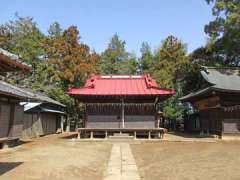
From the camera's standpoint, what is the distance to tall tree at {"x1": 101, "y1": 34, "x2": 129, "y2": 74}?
173ft

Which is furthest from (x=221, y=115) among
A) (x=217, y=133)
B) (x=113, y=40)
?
(x=113, y=40)

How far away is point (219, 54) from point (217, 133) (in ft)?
51.9

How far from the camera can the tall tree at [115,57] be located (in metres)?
52.6

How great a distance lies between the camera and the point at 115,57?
57.1 meters

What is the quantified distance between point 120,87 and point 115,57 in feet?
113

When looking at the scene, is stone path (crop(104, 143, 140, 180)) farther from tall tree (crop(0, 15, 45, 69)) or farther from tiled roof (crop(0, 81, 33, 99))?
tall tree (crop(0, 15, 45, 69))

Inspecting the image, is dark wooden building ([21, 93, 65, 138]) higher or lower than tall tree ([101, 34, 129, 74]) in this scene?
lower

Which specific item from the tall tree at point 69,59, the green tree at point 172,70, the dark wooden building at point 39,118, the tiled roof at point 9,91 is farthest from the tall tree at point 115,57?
the tiled roof at point 9,91

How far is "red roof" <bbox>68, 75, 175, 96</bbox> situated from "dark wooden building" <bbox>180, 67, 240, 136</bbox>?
4.54m

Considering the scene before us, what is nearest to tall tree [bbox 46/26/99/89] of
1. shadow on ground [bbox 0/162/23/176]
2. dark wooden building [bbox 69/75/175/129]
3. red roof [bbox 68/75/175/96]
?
red roof [bbox 68/75/175/96]

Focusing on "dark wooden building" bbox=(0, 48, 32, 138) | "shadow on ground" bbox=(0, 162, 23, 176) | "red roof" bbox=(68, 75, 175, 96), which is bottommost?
"shadow on ground" bbox=(0, 162, 23, 176)

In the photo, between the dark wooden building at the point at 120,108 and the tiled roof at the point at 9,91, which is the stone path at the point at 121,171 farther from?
the dark wooden building at the point at 120,108

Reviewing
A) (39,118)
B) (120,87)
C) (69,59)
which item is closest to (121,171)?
(120,87)

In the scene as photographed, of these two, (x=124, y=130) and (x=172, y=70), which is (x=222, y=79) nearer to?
(x=124, y=130)
